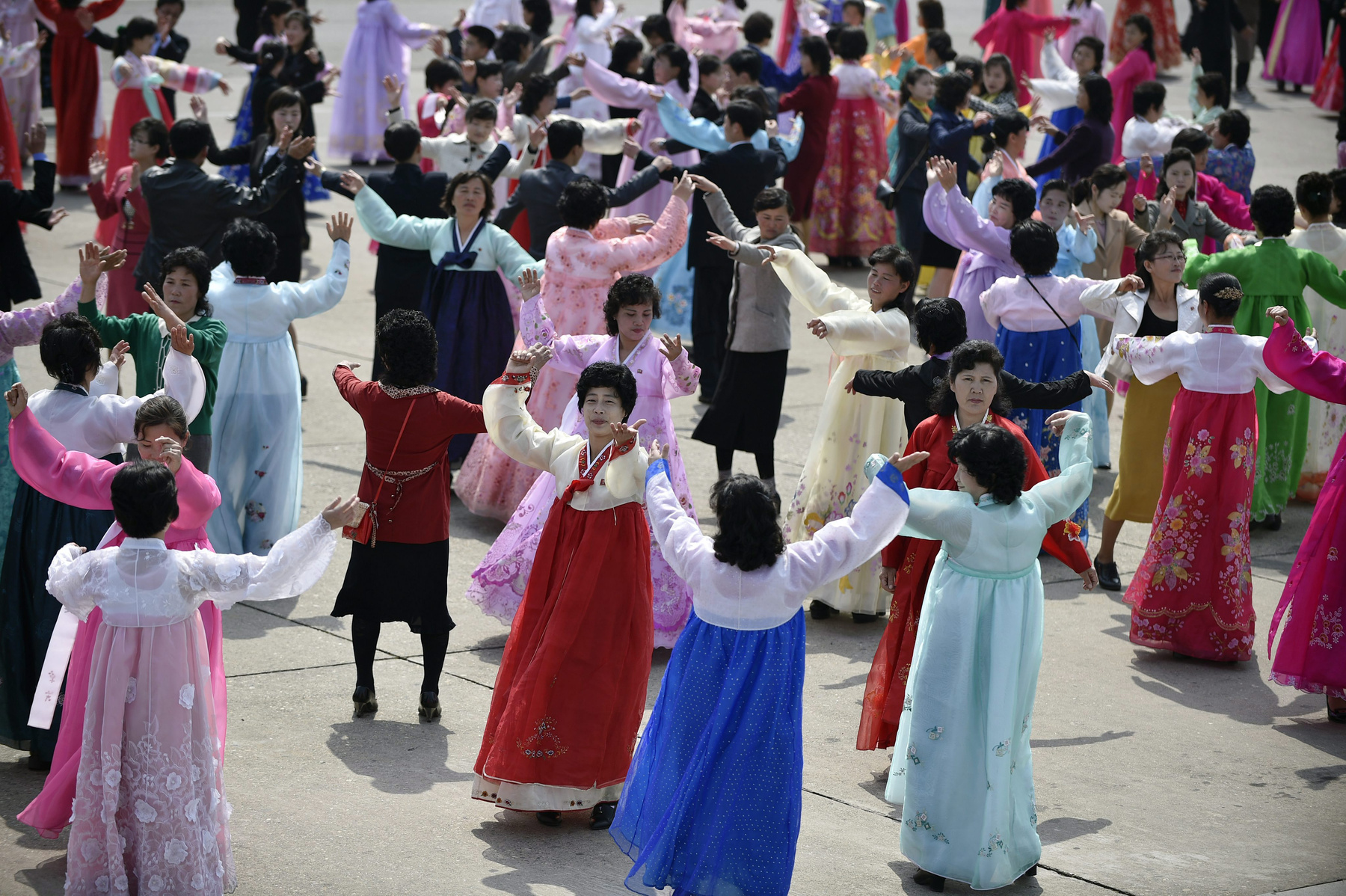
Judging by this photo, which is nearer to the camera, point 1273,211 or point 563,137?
point 1273,211

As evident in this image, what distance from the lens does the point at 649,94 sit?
1116 centimetres

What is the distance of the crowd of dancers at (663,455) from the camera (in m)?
4.11

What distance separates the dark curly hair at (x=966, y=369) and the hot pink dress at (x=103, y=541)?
92.6 inches

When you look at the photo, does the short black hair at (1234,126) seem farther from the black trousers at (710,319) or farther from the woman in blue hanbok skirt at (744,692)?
the woman in blue hanbok skirt at (744,692)

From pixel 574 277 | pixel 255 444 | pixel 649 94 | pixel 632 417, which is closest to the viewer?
pixel 632 417

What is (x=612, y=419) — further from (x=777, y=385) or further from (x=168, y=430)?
(x=777, y=385)

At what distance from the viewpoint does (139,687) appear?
4.03 m

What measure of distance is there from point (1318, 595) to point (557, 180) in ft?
15.0

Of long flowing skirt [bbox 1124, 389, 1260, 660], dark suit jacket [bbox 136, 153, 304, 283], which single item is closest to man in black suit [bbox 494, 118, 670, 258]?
dark suit jacket [bbox 136, 153, 304, 283]

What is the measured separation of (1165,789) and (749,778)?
71.7 inches

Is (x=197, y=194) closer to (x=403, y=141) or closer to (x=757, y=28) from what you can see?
(x=403, y=141)

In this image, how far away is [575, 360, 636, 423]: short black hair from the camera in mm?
4758

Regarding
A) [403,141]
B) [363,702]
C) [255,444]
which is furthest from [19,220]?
[363,702]

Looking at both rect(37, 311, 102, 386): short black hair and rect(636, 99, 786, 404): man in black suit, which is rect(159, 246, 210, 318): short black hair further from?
rect(636, 99, 786, 404): man in black suit
